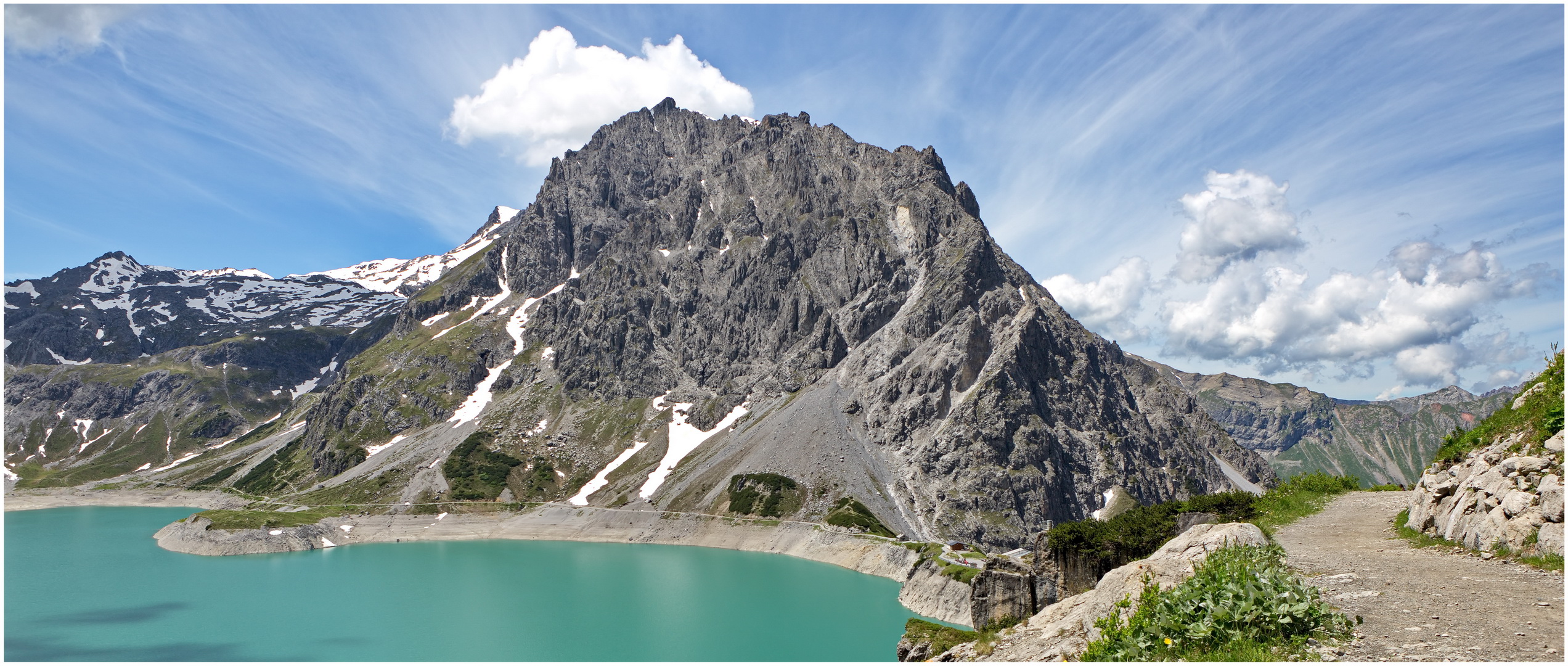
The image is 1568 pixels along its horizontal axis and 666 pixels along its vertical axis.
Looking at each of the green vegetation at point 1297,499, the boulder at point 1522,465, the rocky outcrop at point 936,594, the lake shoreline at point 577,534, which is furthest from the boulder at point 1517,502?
the lake shoreline at point 577,534

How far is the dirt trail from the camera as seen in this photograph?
1171 cm

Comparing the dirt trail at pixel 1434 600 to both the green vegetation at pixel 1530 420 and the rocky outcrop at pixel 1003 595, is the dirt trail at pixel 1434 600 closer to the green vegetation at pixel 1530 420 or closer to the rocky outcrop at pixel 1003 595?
the green vegetation at pixel 1530 420

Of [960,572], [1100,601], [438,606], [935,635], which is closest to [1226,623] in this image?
[1100,601]

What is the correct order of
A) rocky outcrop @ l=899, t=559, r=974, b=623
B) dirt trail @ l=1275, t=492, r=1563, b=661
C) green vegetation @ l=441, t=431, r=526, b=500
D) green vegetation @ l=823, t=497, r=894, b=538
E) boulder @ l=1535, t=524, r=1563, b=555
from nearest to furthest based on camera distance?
dirt trail @ l=1275, t=492, r=1563, b=661, boulder @ l=1535, t=524, r=1563, b=555, rocky outcrop @ l=899, t=559, r=974, b=623, green vegetation @ l=823, t=497, r=894, b=538, green vegetation @ l=441, t=431, r=526, b=500

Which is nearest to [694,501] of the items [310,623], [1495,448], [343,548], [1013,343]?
Result: [343,548]

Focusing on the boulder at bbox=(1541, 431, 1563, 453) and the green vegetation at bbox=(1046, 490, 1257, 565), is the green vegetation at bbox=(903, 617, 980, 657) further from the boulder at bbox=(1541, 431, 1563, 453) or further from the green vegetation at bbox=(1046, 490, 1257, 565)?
the boulder at bbox=(1541, 431, 1563, 453)

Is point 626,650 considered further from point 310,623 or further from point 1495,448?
point 1495,448

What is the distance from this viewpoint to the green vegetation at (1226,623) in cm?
1208

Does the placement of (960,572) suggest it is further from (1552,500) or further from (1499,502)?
(1552,500)

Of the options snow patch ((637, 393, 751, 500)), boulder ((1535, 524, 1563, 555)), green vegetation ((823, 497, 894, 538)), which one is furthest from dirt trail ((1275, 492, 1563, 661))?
snow patch ((637, 393, 751, 500))

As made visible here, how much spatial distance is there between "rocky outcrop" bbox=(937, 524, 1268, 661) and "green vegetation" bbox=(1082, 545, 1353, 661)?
135cm

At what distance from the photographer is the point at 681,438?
609 ft

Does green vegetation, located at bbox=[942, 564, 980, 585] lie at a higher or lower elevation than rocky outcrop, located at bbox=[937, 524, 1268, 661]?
lower

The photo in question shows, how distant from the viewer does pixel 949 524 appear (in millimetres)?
131625
